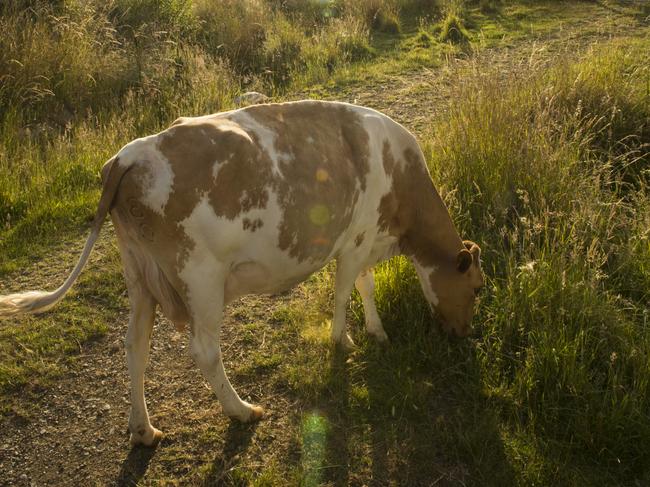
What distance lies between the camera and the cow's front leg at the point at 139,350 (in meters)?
3.32

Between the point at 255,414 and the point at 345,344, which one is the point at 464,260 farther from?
the point at 255,414

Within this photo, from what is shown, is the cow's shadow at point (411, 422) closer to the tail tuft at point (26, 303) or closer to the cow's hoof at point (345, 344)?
the cow's hoof at point (345, 344)

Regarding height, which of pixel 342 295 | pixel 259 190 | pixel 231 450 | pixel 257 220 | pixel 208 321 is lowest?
pixel 231 450

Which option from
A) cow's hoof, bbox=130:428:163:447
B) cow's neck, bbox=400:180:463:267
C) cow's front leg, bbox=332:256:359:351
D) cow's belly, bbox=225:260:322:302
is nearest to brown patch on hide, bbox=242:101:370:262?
cow's belly, bbox=225:260:322:302

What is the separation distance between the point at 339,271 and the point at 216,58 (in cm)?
713

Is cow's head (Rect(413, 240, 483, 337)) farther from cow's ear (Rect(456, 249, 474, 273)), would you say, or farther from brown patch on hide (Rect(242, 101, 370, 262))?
brown patch on hide (Rect(242, 101, 370, 262))

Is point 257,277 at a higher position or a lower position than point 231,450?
higher

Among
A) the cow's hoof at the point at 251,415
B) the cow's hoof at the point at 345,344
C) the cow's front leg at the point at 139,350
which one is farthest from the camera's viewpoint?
the cow's hoof at the point at 345,344

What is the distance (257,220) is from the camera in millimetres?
3102

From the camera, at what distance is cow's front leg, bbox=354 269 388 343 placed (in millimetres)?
4230

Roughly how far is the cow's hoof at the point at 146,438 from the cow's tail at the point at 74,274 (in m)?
0.98

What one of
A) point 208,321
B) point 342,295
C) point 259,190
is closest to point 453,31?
point 342,295

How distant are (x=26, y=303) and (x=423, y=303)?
2.69 m

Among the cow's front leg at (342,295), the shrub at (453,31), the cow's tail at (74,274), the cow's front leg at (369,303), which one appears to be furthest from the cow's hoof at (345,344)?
the shrub at (453,31)
